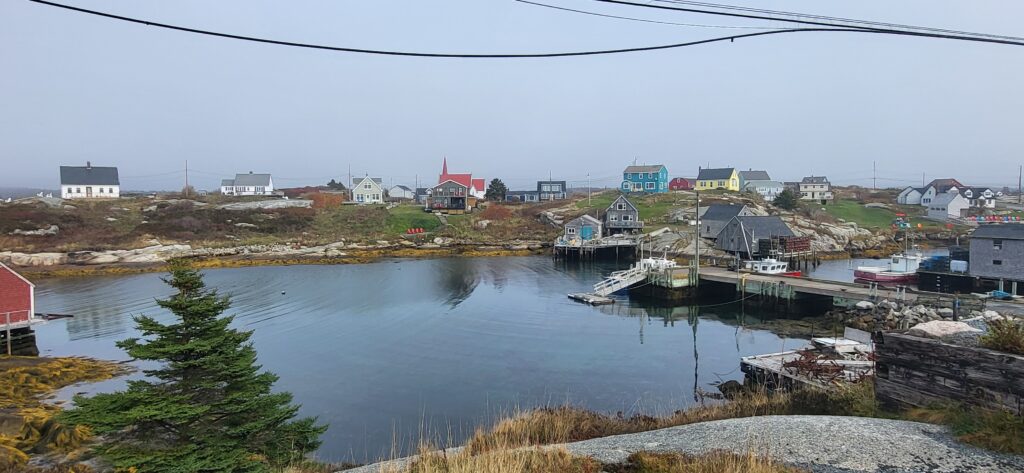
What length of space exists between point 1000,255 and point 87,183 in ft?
326

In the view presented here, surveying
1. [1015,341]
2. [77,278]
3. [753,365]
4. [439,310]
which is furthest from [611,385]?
[77,278]

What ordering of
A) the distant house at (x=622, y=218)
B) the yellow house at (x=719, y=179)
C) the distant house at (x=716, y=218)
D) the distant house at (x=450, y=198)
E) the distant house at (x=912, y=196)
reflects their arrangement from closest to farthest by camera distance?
the distant house at (x=716, y=218) < the distant house at (x=622, y=218) < the distant house at (x=450, y=198) < the distant house at (x=912, y=196) < the yellow house at (x=719, y=179)

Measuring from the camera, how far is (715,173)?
100688 millimetres

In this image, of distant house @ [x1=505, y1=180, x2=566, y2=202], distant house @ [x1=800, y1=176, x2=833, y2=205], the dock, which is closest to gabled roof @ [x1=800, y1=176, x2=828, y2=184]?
distant house @ [x1=800, y1=176, x2=833, y2=205]

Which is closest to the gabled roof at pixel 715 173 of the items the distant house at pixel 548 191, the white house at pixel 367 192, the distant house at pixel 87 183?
the distant house at pixel 548 191

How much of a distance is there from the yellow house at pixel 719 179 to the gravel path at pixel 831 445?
92.6 meters

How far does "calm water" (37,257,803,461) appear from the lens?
18734 millimetres

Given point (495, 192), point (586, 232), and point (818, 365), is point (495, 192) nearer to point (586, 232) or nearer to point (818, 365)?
point (586, 232)

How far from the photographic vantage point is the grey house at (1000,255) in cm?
2961

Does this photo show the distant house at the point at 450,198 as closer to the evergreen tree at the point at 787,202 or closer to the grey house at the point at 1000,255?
the evergreen tree at the point at 787,202

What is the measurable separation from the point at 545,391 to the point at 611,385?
2553 millimetres

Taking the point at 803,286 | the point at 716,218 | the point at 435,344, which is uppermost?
the point at 716,218

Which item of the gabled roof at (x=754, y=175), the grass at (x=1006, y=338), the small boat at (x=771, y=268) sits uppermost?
the gabled roof at (x=754, y=175)

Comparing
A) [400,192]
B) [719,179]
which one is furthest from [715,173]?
[400,192]
